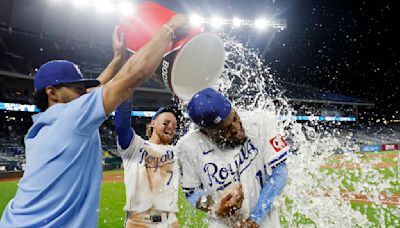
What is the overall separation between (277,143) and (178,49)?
84 centimetres

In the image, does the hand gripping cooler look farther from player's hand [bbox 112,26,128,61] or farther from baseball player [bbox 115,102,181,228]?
baseball player [bbox 115,102,181,228]

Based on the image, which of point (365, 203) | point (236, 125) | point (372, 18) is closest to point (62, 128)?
point (236, 125)

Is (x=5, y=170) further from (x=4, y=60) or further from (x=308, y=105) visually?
(x=308, y=105)

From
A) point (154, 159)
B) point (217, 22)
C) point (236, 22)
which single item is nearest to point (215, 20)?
point (217, 22)

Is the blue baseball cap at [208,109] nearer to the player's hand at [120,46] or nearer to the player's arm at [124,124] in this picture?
the player's hand at [120,46]

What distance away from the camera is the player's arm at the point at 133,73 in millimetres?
1853

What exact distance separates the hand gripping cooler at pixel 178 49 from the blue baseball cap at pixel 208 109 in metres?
0.22

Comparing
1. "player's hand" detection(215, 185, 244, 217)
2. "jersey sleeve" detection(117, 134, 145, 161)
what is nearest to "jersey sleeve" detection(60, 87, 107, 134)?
"player's hand" detection(215, 185, 244, 217)

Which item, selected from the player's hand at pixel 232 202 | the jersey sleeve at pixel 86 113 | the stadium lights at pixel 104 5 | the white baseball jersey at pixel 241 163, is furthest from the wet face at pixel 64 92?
the stadium lights at pixel 104 5

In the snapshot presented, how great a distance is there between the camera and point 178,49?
218cm

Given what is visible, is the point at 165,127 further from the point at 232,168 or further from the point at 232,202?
the point at 232,202

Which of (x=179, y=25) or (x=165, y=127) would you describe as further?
(x=165, y=127)

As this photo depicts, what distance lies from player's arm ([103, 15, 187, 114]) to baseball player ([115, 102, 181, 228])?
4.33ft

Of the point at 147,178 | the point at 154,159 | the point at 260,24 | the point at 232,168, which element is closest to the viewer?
the point at 232,168
